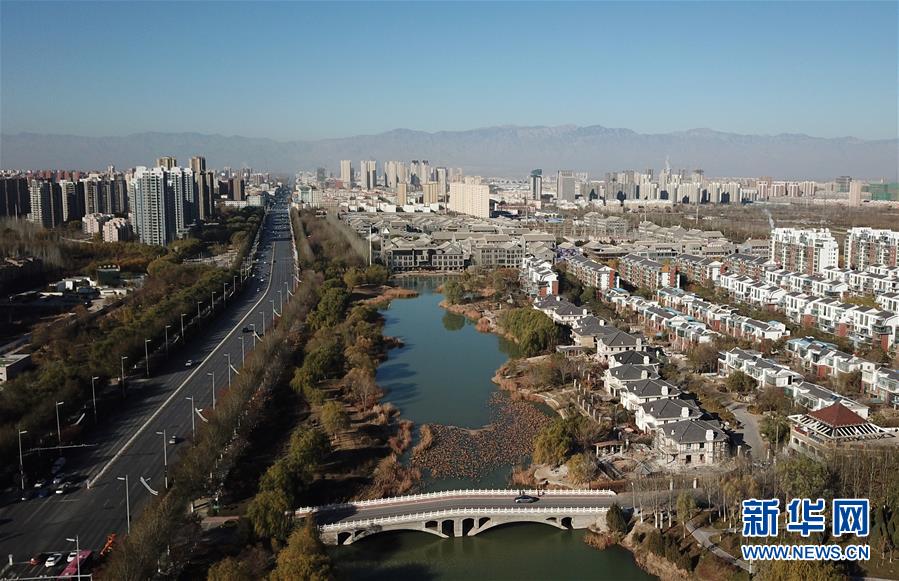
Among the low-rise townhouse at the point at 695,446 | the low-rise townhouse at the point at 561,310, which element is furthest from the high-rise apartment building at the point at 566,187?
the low-rise townhouse at the point at 695,446

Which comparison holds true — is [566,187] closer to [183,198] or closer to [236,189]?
[236,189]

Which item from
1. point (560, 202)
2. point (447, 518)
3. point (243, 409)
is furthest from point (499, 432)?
point (560, 202)

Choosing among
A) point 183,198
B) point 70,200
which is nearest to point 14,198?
point 70,200

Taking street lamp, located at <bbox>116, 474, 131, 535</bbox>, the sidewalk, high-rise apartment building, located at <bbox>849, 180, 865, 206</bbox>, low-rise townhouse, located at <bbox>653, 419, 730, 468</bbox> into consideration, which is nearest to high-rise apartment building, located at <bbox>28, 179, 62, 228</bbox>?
street lamp, located at <bbox>116, 474, 131, 535</bbox>

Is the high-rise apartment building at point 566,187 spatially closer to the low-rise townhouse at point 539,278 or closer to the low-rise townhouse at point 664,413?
the low-rise townhouse at point 539,278

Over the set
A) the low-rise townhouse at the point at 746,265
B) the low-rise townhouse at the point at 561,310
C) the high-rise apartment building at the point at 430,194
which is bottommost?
the low-rise townhouse at the point at 561,310

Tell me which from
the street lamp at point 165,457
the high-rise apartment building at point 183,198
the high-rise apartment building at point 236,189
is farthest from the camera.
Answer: the high-rise apartment building at point 236,189

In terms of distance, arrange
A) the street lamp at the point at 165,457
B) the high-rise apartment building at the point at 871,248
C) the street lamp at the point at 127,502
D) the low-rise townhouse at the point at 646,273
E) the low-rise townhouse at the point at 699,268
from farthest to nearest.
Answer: the low-rise townhouse at the point at 699,268
the high-rise apartment building at the point at 871,248
the low-rise townhouse at the point at 646,273
the street lamp at the point at 165,457
the street lamp at the point at 127,502
